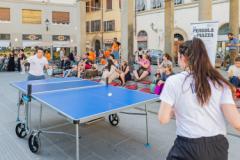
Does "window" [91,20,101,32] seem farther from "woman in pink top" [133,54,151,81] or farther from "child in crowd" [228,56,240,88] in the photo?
"child in crowd" [228,56,240,88]

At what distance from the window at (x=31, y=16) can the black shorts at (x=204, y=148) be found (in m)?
36.8

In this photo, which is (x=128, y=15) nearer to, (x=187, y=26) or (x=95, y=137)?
(x=95, y=137)

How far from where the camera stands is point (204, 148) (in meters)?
1.84

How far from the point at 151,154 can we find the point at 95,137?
4.22ft

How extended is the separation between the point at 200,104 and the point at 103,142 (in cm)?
337

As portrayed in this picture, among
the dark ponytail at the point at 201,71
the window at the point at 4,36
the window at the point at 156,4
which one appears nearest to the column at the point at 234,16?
the window at the point at 156,4

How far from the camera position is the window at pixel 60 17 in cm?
3692

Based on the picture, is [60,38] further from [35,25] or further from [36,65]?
[36,65]

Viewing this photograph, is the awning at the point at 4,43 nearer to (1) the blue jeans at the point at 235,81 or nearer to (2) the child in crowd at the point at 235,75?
(2) the child in crowd at the point at 235,75

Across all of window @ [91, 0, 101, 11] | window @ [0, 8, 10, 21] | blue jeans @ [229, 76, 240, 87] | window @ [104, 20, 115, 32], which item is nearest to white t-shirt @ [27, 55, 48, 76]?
blue jeans @ [229, 76, 240, 87]

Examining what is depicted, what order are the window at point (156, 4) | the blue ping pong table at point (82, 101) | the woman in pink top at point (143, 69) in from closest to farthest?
the blue ping pong table at point (82, 101), the woman in pink top at point (143, 69), the window at point (156, 4)

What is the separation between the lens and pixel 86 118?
3.25 m

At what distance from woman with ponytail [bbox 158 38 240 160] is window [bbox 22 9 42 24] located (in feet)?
120

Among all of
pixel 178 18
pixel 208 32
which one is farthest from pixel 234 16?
pixel 178 18
